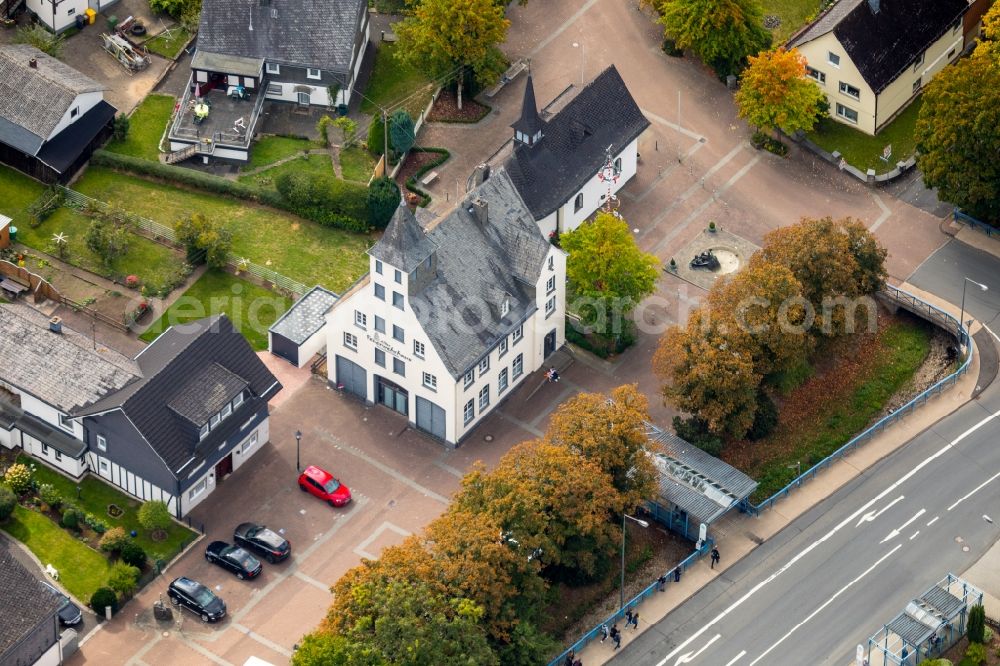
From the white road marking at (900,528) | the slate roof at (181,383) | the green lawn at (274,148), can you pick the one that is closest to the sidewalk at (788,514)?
the white road marking at (900,528)

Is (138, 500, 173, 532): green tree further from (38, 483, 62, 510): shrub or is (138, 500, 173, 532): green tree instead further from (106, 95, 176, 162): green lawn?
(106, 95, 176, 162): green lawn

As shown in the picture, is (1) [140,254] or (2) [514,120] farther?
(2) [514,120]

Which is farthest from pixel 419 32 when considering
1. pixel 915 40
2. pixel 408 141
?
pixel 915 40

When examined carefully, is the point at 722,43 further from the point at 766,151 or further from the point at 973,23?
the point at 973,23

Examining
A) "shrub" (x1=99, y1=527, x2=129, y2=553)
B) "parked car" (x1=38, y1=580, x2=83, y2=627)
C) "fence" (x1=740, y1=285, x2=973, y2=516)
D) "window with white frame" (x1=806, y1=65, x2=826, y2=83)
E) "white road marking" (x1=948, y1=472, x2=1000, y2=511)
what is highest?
"window with white frame" (x1=806, y1=65, x2=826, y2=83)

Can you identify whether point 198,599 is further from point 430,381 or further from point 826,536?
point 826,536

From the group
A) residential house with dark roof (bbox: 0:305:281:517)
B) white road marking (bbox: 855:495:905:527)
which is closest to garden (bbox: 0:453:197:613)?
residential house with dark roof (bbox: 0:305:281:517)

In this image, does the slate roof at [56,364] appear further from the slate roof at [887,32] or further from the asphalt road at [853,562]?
the slate roof at [887,32]
